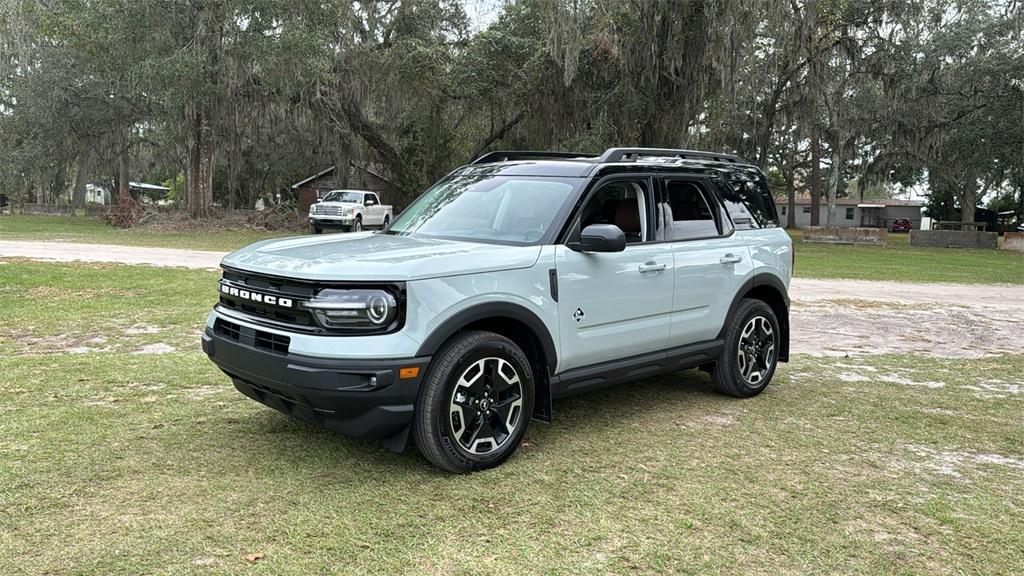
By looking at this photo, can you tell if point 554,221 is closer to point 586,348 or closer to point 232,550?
point 586,348

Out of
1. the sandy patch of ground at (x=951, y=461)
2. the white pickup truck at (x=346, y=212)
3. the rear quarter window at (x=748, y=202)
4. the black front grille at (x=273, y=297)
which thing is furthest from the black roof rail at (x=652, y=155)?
the white pickup truck at (x=346, y=212)

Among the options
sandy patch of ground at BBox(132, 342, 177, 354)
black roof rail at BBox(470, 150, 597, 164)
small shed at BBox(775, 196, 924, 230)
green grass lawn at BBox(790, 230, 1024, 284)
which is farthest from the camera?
small shed at BBox(775, 196, 924, 230)

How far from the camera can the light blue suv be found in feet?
12.9

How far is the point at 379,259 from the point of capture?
4090mm

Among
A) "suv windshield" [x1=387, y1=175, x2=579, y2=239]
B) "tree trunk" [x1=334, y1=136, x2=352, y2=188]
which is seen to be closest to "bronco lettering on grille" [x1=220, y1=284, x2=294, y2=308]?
"suv windshield" [x1=387, y1=175, x2=579, y2=239]

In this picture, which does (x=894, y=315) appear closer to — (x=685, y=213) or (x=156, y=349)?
(x=685, y=213)

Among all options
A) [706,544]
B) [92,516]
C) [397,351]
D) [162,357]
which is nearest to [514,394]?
[397,351]

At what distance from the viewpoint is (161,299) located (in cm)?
1046

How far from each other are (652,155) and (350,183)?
39290 mm

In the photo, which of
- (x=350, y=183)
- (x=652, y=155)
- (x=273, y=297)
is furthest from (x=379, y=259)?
(x=350, y=183)

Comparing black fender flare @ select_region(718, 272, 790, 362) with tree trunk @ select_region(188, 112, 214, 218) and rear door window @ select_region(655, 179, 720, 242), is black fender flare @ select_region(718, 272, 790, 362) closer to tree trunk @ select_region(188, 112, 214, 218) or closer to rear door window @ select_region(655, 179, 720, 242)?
Answer: rear door window @ select_region(655, 179, 720, 242)

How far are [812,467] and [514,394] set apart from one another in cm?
182

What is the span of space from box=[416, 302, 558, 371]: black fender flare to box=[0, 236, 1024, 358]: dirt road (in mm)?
4562

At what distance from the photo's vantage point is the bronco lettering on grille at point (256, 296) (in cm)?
406
